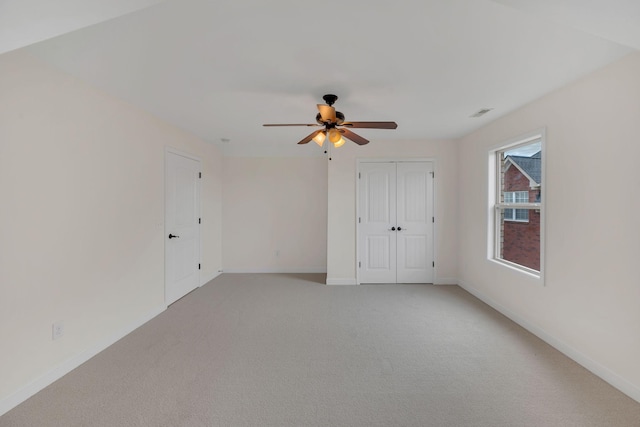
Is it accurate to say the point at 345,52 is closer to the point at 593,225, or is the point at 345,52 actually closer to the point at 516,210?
the point at 593,225

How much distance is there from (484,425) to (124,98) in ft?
13.1

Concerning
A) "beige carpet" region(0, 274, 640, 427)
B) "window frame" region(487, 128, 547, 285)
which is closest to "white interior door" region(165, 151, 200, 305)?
"beige carpet" region(0, 274, 640, 427)

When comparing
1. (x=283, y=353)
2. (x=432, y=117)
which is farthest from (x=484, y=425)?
(x=432, y=117)

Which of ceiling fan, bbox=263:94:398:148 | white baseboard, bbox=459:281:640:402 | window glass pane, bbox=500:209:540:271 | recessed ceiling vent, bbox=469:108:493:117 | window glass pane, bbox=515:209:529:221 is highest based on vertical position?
recessed ceiling vent, bbox=469:108:493:117

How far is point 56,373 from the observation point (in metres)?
2.16

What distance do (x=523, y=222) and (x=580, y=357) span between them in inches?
55.1

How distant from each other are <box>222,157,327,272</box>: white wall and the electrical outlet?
336 cm

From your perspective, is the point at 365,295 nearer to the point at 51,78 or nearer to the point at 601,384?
the point at 601,384

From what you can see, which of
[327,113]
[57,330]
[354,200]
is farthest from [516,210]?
[57,330]

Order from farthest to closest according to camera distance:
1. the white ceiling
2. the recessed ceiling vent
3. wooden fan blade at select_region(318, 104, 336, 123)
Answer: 1. the recessed ceiling vent
2. wooden fan blade at select_region(318, 104, 336, 123)
3. the white ceiling

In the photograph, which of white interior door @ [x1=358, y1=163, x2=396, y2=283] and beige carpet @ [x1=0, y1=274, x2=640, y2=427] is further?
white interior door @ [x1=358, y1=163, x2=396, y2=283]

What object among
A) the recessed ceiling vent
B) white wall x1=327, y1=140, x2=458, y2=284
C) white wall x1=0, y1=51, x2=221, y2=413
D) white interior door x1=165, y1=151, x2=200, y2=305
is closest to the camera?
white wall x1=0, y1=51, x2=221, y2=413

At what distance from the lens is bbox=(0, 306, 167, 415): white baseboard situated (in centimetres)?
185

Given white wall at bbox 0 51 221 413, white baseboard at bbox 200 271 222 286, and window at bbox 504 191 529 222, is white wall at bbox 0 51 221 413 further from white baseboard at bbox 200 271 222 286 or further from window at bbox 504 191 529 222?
window at bbox 504 191 529 222
